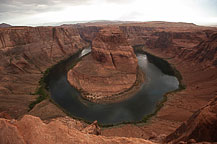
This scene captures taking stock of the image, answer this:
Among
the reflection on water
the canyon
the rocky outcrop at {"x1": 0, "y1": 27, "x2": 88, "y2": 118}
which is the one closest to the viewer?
the canyon

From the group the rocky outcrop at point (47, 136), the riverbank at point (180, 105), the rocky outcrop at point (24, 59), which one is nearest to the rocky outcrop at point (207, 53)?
the riverbank at point (180, 105)

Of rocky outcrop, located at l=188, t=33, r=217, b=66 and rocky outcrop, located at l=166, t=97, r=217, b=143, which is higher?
rocky outcrop, located at l=188, t=33, r=217, b=66

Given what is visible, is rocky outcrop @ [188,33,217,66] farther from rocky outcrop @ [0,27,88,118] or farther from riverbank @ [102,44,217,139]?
rocky outcrop @ [0,27,88,118]

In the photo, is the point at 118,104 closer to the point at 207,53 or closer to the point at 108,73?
the point at 108,73

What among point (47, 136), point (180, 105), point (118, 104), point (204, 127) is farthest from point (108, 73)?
point (47, 136)

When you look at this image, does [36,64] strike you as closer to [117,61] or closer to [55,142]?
[117,61]

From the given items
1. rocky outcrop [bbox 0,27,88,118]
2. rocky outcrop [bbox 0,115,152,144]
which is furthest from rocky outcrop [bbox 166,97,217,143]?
rocky outcrop [bbox 0,27,88,118]
